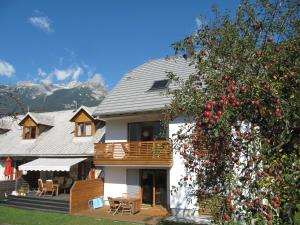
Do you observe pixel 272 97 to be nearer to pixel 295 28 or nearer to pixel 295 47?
pixel 295 47

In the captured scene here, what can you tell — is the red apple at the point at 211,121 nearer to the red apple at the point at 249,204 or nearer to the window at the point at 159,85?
the red apple at the point at 249,204

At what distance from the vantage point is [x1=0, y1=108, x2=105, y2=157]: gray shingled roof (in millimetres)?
27172

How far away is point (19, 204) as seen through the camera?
24.9 m

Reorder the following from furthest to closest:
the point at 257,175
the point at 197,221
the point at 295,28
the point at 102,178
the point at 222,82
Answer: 1. the point at 102,178
2. the point at 197,221
3. the point at 295,28
4. the point at 222,82
5. the point at 257,175

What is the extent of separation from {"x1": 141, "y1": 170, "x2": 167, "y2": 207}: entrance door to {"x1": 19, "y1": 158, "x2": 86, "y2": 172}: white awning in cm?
524

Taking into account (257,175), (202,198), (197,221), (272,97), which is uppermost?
(272,97)

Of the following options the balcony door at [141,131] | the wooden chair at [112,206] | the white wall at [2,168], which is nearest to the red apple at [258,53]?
the wooden chair at [112,206]

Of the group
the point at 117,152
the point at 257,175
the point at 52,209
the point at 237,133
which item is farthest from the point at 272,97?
the point at 52,209

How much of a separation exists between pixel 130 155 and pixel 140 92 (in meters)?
4.89

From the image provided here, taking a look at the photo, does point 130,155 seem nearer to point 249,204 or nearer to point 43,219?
point 43,219

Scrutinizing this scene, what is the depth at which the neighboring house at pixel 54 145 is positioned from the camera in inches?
1026

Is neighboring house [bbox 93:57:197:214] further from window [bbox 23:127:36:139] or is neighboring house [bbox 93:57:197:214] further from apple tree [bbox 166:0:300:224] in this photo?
apple tree [bbox 166:0:300:224]

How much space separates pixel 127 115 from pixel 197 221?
8.43 meters

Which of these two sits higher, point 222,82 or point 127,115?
point 127,115
